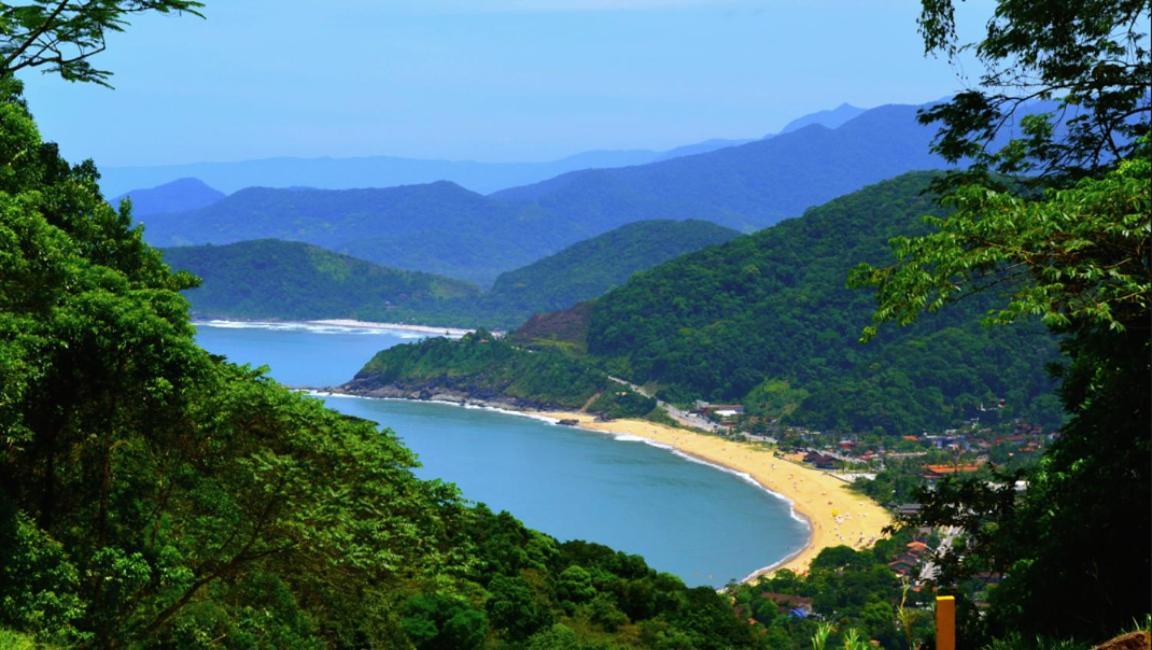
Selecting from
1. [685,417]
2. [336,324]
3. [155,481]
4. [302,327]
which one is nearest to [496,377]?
[685,417]

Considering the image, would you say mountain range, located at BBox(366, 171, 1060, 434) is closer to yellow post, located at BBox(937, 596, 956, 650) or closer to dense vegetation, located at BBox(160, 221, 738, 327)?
dense vegetation, located at BBox(160, 221, 738, 327)

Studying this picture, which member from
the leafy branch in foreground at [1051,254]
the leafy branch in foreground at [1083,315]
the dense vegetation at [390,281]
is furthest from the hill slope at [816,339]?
the leafy branch in foreground at [1051,254]

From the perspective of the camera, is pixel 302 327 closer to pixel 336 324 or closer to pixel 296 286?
pixel 336 324

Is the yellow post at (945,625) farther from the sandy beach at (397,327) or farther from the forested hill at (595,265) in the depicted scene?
the forested hill at (595,265)

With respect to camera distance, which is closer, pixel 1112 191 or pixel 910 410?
pixel 1112 191

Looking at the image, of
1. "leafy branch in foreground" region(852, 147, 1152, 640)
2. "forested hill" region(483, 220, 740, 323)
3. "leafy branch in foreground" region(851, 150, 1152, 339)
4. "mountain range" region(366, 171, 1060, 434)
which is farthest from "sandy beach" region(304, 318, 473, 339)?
"leafy branch in foreground" region(851, 150, 1152, 339)

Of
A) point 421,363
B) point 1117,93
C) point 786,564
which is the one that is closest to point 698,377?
point 421,363

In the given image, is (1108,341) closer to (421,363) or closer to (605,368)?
(605,368)
